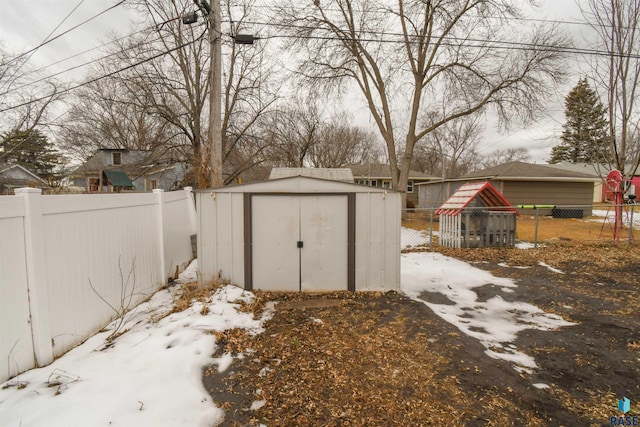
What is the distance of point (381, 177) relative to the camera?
31.3 m

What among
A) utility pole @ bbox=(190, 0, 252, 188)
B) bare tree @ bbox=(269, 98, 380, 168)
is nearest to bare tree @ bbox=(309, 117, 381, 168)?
bare tree @ bbox=(269, 98, 380, 168)

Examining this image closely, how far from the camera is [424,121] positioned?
95.3 feet

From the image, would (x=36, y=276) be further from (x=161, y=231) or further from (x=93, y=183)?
(x=93, y=183)

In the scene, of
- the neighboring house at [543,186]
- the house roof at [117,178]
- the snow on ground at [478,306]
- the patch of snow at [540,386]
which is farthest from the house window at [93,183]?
the patch of snow at [540,386]

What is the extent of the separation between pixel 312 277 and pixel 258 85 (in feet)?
39.6

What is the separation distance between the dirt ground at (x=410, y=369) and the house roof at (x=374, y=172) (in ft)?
86.3

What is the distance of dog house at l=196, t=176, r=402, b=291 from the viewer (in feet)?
17.6

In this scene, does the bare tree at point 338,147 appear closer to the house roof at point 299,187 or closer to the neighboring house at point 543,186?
the neighboring house at point 543,186

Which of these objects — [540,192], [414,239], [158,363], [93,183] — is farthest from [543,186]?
[93,183]

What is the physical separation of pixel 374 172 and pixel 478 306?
28.2m

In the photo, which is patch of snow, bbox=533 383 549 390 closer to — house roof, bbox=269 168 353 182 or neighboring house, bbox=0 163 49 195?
house roof, bbox=269 168 353 182

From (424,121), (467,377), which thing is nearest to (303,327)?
(467,377)

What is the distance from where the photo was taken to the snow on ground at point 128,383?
2.27 m

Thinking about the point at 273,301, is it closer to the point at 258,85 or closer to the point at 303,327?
the point at 303,327
